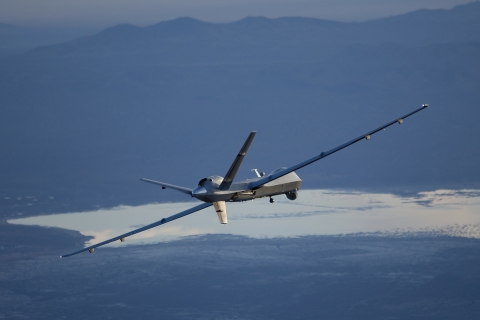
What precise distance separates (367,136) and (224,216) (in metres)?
15.1

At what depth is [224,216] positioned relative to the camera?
92000mm

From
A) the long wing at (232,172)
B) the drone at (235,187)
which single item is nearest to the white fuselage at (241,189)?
the drone at (235,187)

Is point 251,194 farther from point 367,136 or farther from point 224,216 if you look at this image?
point 367,136

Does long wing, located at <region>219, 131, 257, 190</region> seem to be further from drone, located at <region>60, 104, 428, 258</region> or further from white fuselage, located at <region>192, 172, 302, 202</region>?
white fuselage, located at <region>192, 172, 302, 202</region>

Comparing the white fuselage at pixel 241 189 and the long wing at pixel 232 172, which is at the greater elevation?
the long wing at pixel 232 172

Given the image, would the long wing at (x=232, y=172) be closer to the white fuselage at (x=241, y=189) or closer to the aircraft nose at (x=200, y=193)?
the white fuselage at (x=241, y=189)

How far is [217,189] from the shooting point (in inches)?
3595

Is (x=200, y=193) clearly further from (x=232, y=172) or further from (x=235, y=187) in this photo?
(x=232, y=172)

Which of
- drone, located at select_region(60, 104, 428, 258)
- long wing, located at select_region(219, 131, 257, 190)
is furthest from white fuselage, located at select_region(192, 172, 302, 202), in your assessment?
long wing, located at select_region(219, 131, 257, 190)

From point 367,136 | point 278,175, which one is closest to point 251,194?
point 278,175

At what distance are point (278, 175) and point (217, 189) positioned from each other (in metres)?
5.76

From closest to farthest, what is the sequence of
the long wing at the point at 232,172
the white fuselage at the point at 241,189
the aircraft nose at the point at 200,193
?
the long wing at the point at 232,172 < the aircraft nose at the point at 200,193 < the white fuselage at the point at 241,189

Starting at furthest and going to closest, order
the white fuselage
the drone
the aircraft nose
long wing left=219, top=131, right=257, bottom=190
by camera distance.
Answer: the white fuselage < the aircraft nose < the drone < long wing left=219, top=131, right=257, bottom=190

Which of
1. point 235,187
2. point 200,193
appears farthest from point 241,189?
point 200,193
